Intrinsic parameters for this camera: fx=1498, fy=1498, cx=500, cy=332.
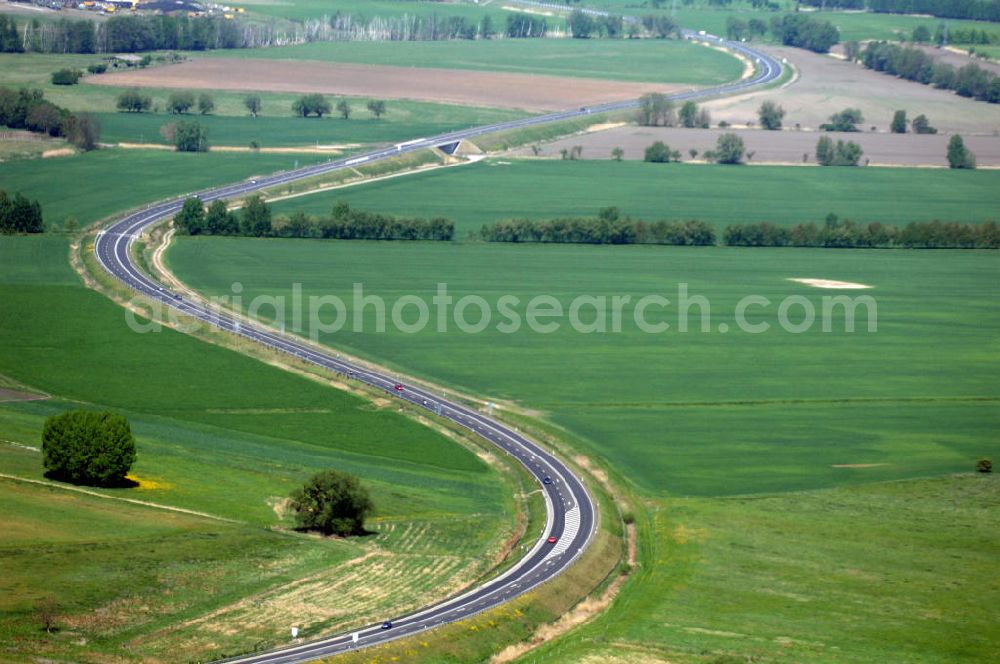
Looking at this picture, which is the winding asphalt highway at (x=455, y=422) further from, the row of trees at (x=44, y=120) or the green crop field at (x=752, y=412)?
the row of trees at (x=44, y=120)

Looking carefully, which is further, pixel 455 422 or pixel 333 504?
pixel 455 422

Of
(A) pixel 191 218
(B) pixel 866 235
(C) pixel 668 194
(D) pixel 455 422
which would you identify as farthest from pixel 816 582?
(C) pixel 668 194

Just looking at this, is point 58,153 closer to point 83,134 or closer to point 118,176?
point 83,134

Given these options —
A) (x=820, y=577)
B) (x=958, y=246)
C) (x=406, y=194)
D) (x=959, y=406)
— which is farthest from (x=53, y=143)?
(x=820, y=577)

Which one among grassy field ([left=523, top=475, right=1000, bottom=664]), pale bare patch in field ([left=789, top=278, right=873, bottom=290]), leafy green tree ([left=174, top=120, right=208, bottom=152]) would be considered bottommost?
grassy field ([left=523, top=475, right=1000, bottom=664])

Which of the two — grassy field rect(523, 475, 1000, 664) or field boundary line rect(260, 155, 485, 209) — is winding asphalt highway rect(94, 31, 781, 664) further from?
field boundary line rect(260, 155, 485, 209)

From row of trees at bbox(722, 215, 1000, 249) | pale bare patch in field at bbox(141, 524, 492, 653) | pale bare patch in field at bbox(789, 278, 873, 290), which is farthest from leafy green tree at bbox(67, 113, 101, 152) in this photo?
pale bare patch in field at bbox(141, 524, 492, 653)
